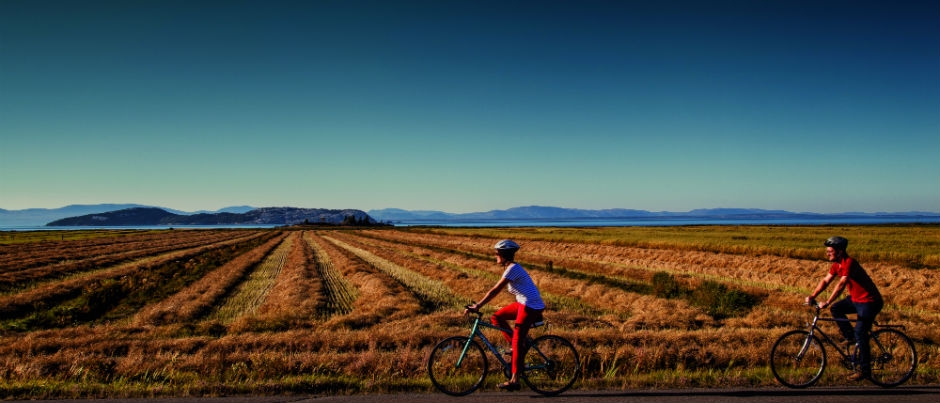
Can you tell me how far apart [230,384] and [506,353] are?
4327 millimetres

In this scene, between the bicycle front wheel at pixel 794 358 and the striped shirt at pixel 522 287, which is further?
the bicycle front wheel at pixel 794 358

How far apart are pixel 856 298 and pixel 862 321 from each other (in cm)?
35

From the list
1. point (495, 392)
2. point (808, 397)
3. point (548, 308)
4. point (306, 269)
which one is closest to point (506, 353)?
Answer: point (495, 392)

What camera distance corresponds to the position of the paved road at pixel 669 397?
7016 millimetres

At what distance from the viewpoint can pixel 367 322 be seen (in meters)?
14.5

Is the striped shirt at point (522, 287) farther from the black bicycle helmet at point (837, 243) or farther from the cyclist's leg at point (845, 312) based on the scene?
the cyclist's leg at point (845, 312)

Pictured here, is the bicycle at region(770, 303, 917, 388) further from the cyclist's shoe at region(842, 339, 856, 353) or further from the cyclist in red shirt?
the cyclist in red shirt

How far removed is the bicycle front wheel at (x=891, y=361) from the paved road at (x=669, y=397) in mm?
186

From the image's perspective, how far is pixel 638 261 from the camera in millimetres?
33625

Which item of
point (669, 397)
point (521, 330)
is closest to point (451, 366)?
point (521, 330)

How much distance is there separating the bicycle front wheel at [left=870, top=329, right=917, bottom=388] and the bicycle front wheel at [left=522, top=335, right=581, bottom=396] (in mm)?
4453

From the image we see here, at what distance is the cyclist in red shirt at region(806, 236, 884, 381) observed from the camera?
24.0ft

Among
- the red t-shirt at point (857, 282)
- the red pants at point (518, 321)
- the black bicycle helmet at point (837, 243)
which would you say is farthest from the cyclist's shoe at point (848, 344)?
the red pants at point (518, 321)

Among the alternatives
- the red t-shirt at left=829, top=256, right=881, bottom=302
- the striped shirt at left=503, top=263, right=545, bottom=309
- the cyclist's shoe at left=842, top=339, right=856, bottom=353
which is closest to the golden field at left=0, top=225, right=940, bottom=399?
the cyclist's shoe at left=842, top=339, right=856, bottom=353
